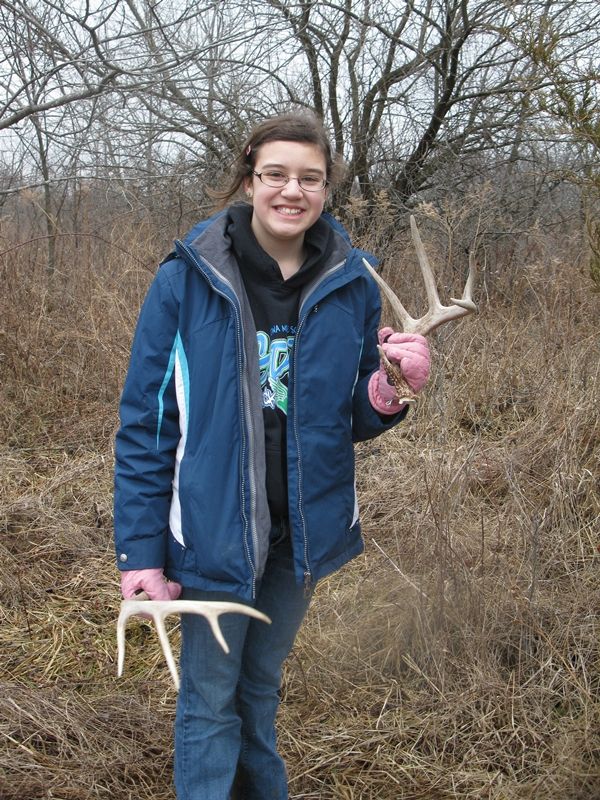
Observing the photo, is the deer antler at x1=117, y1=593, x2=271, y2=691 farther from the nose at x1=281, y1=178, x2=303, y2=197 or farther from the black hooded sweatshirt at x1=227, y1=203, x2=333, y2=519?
the nose at x1=281, y1=178, x2=303, y2=197

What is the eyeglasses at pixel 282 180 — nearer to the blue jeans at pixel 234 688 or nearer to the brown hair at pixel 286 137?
the brown hair at pixel 286 137

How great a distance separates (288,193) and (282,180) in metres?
0.05

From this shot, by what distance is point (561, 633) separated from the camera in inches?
102

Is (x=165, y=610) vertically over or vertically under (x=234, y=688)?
over

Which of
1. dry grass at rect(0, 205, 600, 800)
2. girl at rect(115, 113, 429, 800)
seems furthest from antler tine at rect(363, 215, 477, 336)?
dry grass at rect(0, 205, 600, 800)

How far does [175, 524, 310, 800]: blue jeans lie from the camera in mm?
1700

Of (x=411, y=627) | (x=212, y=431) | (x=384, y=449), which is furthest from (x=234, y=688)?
(x=384, y=449)

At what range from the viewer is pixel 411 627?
8.68ft

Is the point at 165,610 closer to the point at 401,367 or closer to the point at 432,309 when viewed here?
the point at 401,367

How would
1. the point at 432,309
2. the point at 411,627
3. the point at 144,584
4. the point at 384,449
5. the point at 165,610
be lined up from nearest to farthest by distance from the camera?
the point at 165,610
the point at 144,584
the point at 432,309
the point at 411,627
the point at 384,449

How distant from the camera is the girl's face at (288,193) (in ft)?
5.55

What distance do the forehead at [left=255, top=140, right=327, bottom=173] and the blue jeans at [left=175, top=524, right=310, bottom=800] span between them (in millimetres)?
845

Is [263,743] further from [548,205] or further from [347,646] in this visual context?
[548,205]

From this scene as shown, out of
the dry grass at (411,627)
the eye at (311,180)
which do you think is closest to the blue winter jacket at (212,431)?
the eye at (311,180)
